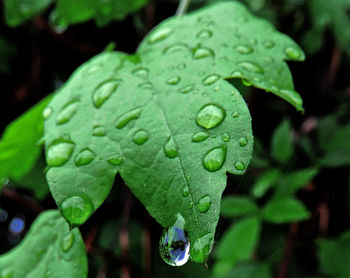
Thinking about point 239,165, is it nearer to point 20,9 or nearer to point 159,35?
point 159,35

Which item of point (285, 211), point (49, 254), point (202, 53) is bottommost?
point (285, 211)

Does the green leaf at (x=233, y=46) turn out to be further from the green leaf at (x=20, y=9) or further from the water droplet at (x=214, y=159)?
the green leaf at (x=20, y=9)

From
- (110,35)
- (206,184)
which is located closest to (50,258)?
(206,184)

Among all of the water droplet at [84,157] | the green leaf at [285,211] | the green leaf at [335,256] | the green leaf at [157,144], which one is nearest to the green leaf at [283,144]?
the green leaf at [285,211]

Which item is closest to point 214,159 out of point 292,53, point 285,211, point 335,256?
point 292,53

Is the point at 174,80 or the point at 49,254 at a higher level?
the point at 174,80

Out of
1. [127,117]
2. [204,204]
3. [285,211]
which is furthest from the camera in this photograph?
[285,211]

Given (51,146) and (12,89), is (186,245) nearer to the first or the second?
(51,146)
